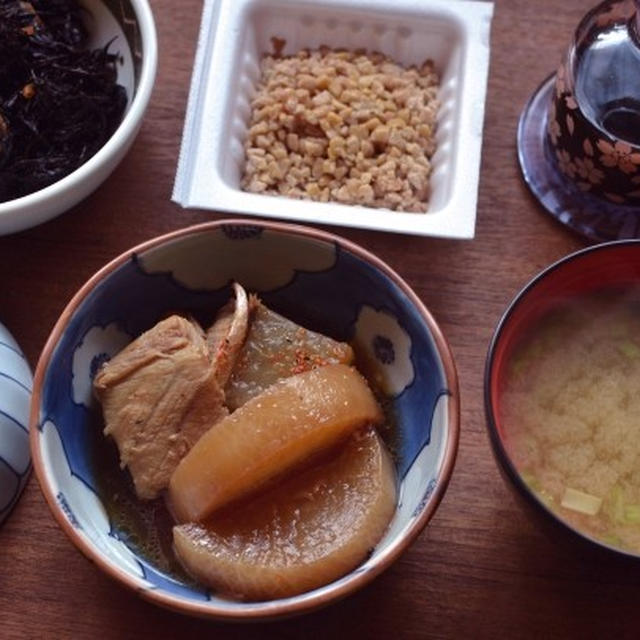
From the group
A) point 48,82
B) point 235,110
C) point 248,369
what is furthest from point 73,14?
point 248,369

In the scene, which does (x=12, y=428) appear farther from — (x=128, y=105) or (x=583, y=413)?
(x=583, y=413)

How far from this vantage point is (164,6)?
1459mm

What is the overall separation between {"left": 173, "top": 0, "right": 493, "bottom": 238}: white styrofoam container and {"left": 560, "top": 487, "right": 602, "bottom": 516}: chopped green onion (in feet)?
1.20

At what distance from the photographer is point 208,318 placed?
123 cm

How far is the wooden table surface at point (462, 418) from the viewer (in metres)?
1.11

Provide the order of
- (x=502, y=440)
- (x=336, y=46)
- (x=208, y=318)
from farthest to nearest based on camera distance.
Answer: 1. (x=336, y=46)
2. (x=208, y=318)
3. (x=502, y=440)

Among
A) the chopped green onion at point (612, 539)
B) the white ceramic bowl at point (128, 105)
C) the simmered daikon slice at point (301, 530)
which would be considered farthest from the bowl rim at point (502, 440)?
the white ceramic bowl at point (128, 105)

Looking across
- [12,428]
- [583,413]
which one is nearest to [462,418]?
[583,413]

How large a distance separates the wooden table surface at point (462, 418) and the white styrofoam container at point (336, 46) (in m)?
0.05

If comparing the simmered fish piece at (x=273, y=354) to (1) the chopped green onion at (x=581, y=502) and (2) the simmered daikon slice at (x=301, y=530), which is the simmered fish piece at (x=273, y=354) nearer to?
(2) the simmered daikon slice at (x=301, y=530)

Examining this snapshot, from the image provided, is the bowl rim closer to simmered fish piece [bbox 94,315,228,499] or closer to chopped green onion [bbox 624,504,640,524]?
chopped green onion [bbox 624,504,640,524]

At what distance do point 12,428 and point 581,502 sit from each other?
25.4 inches

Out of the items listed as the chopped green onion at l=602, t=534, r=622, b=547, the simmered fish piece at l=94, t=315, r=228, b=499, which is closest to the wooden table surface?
the chopped green onion at l=602, t=534, r=622, b=547

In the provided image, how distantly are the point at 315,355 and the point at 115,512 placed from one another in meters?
0.29
